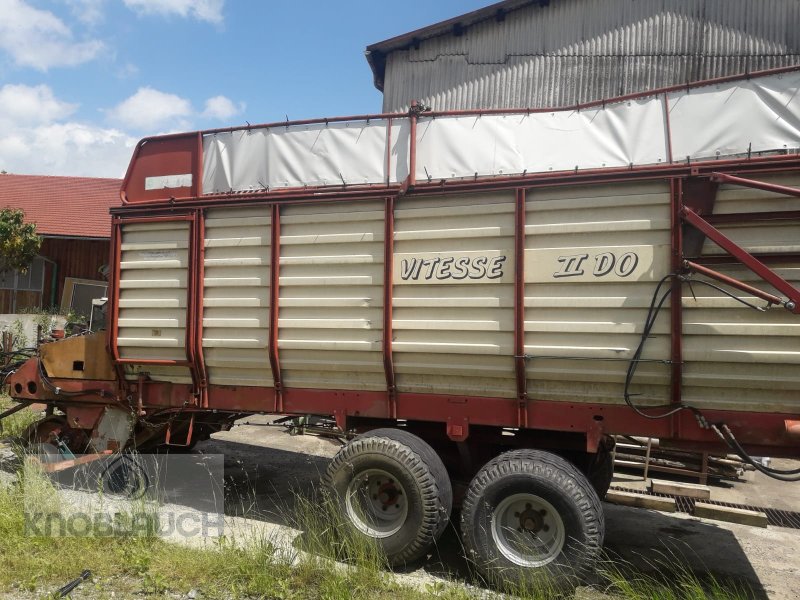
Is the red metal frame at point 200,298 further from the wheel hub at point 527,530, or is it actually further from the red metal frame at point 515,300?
the wheel hub at point 527,530

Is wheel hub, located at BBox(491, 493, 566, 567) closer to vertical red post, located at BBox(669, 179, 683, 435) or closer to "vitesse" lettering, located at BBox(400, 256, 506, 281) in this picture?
vertical red post, located at BBox(669, 179, 683, 435)

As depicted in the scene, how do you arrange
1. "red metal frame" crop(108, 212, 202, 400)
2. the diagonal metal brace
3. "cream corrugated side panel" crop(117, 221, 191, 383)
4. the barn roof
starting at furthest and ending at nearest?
the barn roof
"cream corrugated side panel" crop(117, 221, 191, 383)
"red metal frame" crop(108, 212, 202, 400)
the diagonal metal brace

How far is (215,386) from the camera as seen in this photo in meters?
5.44

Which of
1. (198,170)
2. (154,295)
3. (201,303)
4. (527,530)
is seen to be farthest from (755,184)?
(154,295)

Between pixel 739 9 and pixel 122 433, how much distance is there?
11506 mm

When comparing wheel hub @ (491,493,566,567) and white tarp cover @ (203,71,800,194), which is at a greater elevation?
white tarp cover @ (203,71,800,194)

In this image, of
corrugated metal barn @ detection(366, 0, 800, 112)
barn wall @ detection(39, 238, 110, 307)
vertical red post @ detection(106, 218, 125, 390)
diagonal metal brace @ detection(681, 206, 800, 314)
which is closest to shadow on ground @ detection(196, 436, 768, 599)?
vertical red post @ detection(106, 218, 125, 390)

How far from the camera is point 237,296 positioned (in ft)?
17.3

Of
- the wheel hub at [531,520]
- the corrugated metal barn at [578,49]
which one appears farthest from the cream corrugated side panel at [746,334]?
the corrugated metal barn at [578,49]

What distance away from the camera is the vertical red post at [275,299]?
Answer: 5105mm

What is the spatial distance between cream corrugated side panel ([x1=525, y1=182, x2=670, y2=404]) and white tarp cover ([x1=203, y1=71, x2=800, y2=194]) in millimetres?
352

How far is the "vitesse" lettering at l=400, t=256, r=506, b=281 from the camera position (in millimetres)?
4547

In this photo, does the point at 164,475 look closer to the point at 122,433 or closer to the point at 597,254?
the point at 122,433

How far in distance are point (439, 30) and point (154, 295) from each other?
27.7ft
